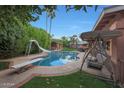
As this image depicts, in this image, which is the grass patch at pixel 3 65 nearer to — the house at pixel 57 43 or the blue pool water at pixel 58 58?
the house at pixel 57 43

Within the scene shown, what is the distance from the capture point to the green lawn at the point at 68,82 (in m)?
7.33

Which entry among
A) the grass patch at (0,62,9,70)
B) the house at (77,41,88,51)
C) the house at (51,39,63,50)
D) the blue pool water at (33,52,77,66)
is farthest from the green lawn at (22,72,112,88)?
the blue pool water at (33,52,77,66)

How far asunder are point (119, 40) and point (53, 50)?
7056 millimetres

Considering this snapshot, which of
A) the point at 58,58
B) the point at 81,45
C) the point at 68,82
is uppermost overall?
the point at 81,45

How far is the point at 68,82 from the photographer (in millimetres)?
7914

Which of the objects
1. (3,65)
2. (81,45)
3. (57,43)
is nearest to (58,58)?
(57,43)

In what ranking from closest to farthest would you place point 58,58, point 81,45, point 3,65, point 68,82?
point 68,82, point 3,65, point 81,45, point 58,58

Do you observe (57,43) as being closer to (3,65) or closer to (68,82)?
(3,65)

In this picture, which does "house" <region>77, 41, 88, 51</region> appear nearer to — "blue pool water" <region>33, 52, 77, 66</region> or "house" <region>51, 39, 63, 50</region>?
"blue pool water" <region>33, 52, 77, 66</region>

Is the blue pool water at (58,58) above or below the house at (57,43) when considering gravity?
below

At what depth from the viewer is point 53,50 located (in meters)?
14.2

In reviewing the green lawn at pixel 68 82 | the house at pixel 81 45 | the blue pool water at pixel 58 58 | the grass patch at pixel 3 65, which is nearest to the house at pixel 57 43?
the blue pool water at pixel 58 58

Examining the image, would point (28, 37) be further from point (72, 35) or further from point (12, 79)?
point (12, 79)
